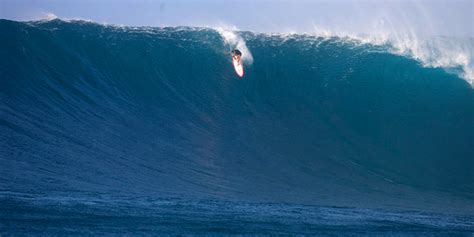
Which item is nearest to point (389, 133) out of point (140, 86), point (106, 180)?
point (140, 86)

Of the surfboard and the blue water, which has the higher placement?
the surfboard

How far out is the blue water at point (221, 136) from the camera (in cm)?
928

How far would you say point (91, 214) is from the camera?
853cm

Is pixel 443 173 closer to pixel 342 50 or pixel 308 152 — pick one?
pixel 308 152

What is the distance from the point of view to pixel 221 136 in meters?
15.1

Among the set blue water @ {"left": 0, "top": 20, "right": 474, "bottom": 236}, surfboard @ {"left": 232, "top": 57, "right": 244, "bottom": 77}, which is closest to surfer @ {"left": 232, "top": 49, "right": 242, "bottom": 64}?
surfboard @ {"left": 232, "top": 57, "right": 244, "bottom": 77}

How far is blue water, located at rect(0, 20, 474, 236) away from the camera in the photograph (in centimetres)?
928

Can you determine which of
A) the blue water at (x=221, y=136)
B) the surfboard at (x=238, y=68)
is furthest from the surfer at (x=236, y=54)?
the blue water at (x=221, y=136)

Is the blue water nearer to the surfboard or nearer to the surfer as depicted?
the surfboard

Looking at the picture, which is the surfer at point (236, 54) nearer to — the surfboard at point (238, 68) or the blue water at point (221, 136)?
the surfboard at point (238, 68)

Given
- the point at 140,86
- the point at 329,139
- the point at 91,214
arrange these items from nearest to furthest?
the point at 91,214 → the point at 329,139 → the point at 140,86

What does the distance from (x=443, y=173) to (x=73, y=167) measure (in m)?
7.42

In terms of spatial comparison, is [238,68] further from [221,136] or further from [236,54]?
[221,136]

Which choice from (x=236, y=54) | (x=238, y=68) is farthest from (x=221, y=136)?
(x=238, y=68)
